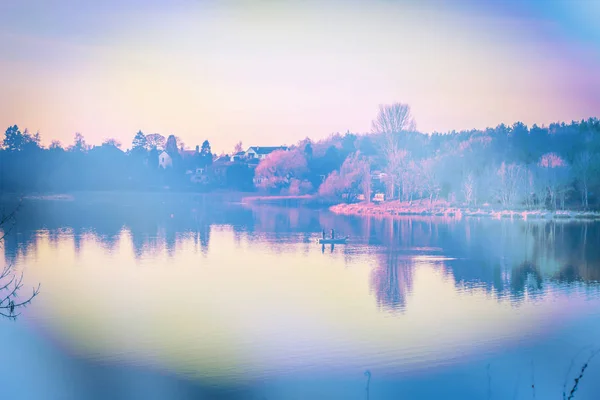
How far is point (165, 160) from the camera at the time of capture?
77125 millimetres

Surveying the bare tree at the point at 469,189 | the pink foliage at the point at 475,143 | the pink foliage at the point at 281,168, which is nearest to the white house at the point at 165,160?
the pink foliage at the point at 281,168

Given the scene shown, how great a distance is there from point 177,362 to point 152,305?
522cm

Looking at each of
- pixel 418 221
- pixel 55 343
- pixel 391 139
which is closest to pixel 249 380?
pixel 55 343

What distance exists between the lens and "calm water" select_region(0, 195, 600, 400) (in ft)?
39.4

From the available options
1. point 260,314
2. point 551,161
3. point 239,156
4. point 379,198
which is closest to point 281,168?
point 379,198

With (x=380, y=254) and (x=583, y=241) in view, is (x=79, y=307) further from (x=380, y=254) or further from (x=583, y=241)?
(x=583, y=241)

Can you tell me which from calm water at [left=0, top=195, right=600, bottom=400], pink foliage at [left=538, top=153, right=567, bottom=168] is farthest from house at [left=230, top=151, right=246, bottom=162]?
calm water at [left=0, top=195, right=600, bottom=400]

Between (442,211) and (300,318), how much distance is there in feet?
112

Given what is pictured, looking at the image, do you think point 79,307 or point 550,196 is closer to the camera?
point 79,307

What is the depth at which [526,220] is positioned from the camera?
43250 millimetres

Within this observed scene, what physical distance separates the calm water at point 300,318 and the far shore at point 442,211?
12.1 metres

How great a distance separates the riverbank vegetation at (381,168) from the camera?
5072 centimetres

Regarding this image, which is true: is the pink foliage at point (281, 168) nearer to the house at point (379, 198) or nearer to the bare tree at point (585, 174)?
the house at point (379, 198)

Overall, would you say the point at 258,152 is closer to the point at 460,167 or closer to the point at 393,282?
the point at 460,167
